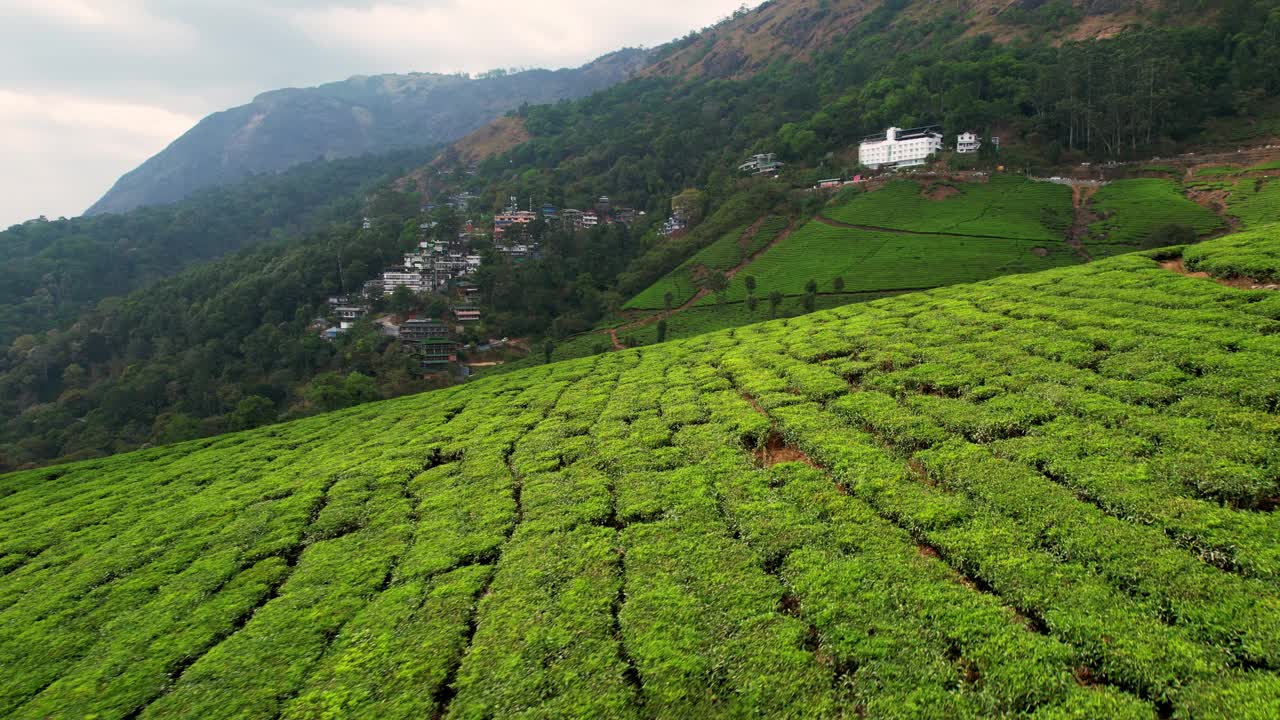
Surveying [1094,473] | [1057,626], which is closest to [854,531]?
[1057,626]

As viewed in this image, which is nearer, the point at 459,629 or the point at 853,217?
the point at 459,629

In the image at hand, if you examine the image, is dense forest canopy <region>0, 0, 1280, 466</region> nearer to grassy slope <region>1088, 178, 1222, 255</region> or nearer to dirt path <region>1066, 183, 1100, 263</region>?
dirt path <region>1066, 183, 1100, 263</region>

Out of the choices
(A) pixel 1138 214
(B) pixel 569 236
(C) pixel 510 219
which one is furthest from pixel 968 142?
(C) pixel 510 219

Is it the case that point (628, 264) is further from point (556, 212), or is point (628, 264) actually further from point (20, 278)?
point (20, 278)

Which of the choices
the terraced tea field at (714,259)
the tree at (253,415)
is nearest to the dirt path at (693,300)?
the terraced tea field at (714,259)

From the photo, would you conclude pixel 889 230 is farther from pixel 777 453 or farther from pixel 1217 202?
pixel 777 453

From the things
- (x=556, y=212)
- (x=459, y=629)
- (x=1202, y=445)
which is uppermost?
(x=556, y=212)
